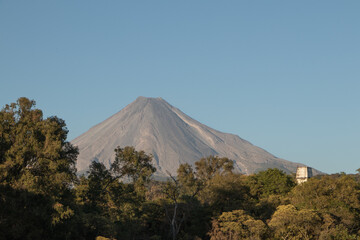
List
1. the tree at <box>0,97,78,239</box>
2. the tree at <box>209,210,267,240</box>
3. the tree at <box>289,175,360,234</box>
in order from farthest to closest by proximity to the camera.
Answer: the tree at <box>289,175,360,234</box>, the tree at <box>209,210,267,240</box>, the tree at <box>0,97,78,239</box>

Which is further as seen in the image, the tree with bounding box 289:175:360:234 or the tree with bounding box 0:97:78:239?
the tree with bounding box 289:175:360:234

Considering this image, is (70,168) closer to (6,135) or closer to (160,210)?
(6,135)

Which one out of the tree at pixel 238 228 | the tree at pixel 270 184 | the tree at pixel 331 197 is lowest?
the tree at pixel 238 228

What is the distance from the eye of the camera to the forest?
32.5 metres

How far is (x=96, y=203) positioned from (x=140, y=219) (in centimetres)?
548

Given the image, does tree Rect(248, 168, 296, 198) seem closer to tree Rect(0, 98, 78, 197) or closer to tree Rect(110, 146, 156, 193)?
tree Rect(110, 146, 156, 193)

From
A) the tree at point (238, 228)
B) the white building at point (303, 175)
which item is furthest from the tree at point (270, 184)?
the tree at point (238, 228)

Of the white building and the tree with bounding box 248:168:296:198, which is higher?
the white building

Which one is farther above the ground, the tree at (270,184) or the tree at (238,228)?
the tree at (270,184)

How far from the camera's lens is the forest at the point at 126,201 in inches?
1281

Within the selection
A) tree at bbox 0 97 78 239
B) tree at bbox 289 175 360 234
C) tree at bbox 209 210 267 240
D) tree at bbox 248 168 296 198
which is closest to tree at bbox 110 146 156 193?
tree at bbox 209 210 267 240

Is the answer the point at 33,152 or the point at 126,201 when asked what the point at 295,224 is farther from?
the point at 33,152

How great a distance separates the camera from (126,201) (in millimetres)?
42094

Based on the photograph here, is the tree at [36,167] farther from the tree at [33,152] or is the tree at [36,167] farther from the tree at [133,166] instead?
the tree at [133,166]
